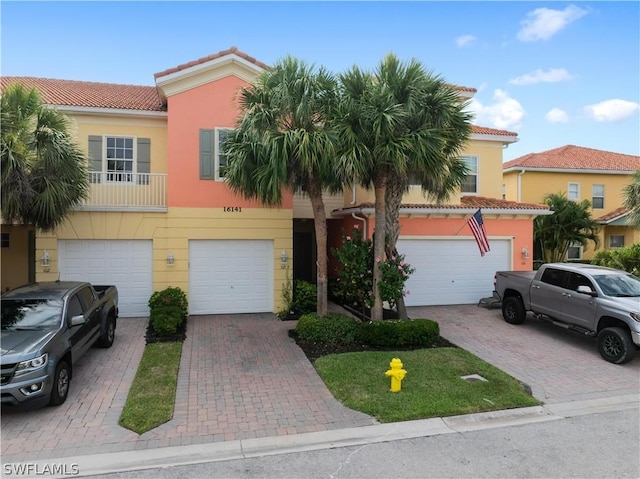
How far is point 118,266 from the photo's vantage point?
12398mm

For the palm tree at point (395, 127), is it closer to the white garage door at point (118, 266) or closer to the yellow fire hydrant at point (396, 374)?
the yellow fire hydrant at point (396, 374)

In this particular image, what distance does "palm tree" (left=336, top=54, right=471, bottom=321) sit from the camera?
9094 mm

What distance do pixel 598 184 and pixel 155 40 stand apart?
79.5 ft

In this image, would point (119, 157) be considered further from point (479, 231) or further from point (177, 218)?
point (479, 231)

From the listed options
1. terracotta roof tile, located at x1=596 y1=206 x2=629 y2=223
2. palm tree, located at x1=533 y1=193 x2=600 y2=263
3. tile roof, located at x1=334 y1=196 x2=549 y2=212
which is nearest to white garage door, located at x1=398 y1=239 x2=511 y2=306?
tile roof, located at x1=334 y1=196 x2=549 y2=212

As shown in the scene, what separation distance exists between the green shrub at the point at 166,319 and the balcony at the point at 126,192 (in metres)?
3.31

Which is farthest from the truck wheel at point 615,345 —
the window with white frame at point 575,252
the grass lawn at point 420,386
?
the window with white frame at point 575,252

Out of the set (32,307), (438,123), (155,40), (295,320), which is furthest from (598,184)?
(32,307)

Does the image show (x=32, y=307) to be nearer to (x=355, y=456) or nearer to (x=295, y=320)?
(x=355, y=456)

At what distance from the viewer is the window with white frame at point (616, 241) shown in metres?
23.8

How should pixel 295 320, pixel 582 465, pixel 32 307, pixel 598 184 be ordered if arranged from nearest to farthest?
pixel 582 465 < pixel 32 307 < pixel 295 320 < pixel 598 184

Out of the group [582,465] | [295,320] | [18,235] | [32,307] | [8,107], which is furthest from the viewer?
[18,235]

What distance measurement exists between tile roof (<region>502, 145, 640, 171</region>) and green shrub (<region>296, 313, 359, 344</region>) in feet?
54.7

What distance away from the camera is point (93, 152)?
12.9m
